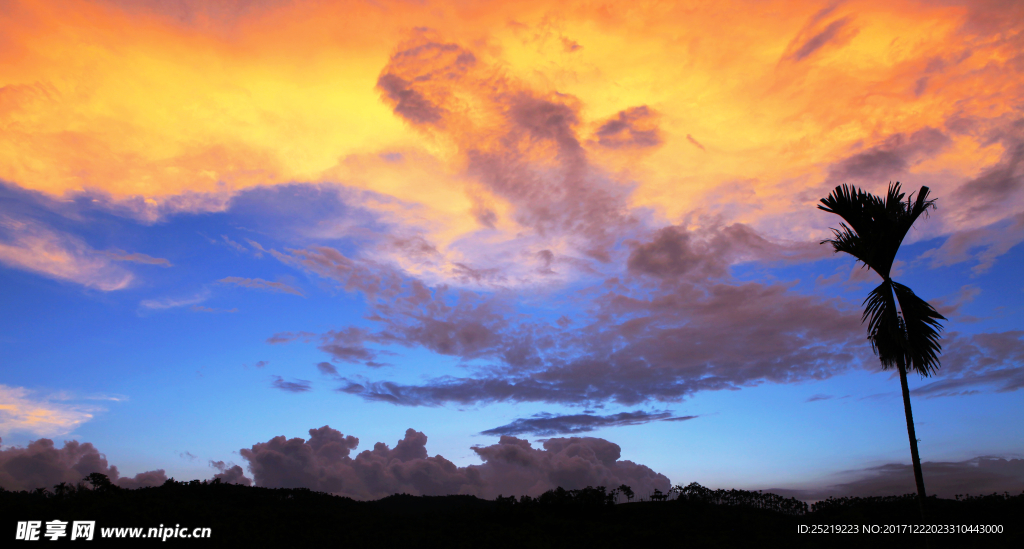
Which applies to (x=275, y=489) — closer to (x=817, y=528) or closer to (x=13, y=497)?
(x=13, y=497)

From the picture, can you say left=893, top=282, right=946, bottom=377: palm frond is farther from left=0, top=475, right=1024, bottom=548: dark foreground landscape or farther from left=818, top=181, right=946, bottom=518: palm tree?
left=0, top=475, right=1024, bottom=548: dark foreground landscape

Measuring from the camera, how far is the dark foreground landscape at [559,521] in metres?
34.2

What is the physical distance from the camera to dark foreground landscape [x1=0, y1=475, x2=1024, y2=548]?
112ft

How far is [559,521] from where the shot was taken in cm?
4603

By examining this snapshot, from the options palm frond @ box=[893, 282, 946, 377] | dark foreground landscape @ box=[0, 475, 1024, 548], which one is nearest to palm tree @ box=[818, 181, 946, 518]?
palm frond @ box=[893, 282, 946, 377]

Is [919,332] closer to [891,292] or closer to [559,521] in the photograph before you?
[891,292]

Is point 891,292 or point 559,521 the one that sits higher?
point 891,292

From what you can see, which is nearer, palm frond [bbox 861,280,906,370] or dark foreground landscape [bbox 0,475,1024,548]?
palm frond [bbox 861,280,906,370]

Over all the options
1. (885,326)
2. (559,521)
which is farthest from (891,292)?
(559,521)

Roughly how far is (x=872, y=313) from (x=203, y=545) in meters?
41.1

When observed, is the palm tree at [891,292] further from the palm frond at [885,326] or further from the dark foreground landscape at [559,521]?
the dark foreground landscape at [559,521]

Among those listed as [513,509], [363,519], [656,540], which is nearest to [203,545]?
[363,519]

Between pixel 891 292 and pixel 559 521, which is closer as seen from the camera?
pixel 891 292

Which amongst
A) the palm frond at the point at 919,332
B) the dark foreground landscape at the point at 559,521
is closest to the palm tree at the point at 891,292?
the palm frond at the point at 919,332
